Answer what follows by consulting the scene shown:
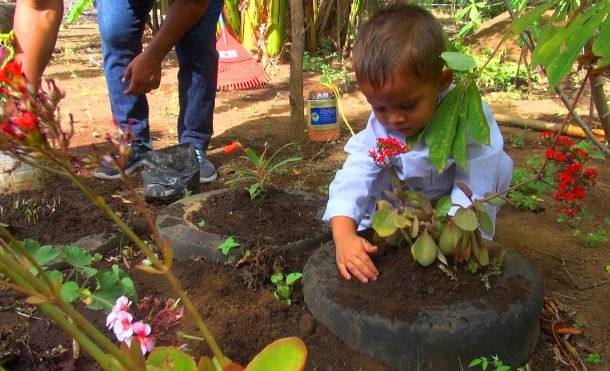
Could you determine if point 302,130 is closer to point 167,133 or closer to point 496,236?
point 167,133

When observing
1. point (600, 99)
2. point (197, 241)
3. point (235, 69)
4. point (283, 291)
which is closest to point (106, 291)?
point (283, 291)

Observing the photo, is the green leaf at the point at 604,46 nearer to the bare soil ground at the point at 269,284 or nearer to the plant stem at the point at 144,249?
the plant stem at the point at 144,249

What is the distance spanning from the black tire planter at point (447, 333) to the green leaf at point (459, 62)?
0.60m

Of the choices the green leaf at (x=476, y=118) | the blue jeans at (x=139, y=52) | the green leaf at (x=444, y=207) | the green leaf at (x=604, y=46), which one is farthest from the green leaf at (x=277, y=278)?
the blue jeans at (x=139, y=52)

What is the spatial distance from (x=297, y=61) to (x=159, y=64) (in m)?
1.00

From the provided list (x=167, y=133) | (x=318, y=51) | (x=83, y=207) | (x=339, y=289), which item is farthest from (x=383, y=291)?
(x=318, y=51)

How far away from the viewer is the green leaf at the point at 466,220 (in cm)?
139

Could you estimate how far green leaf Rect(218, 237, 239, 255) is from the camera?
1.97 m

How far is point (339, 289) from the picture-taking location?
1611 mm

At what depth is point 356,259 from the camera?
65.6 inches

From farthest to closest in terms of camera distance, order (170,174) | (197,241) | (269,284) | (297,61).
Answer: (297,61) < (170,174) < (197,241) < (269,284)

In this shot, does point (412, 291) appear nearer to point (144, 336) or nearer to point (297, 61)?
point (144, 336)

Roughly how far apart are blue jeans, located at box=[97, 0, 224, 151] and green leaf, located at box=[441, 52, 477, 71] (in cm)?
194

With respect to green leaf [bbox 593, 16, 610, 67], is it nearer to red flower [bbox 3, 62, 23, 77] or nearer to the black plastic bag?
red flower [bbox 3, 62, 23, 77]
